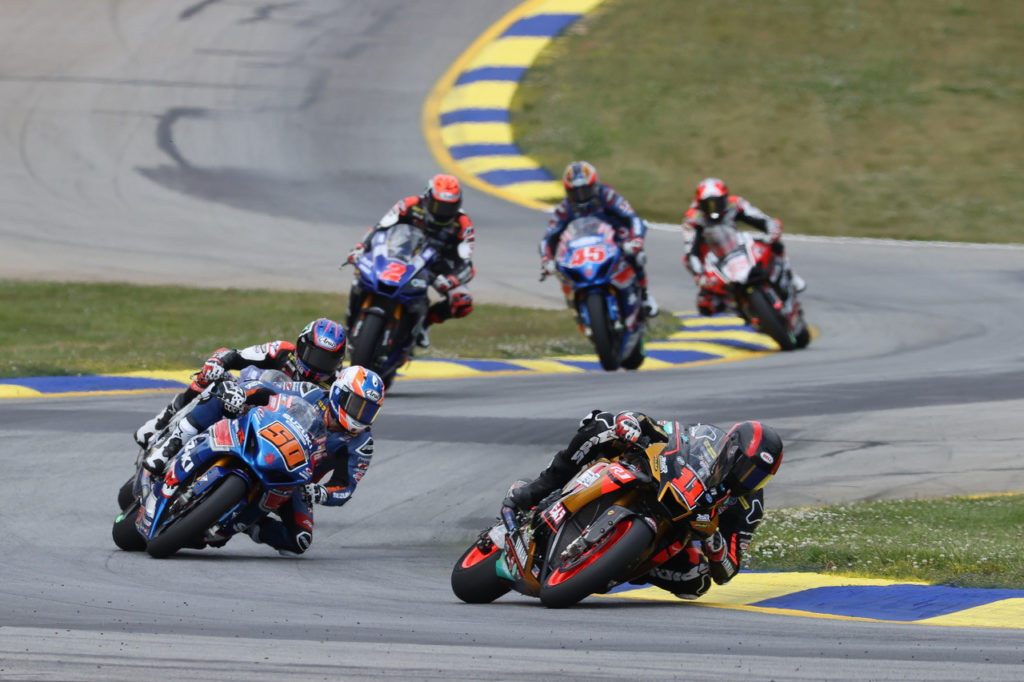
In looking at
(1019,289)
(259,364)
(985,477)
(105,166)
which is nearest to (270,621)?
(259,364)

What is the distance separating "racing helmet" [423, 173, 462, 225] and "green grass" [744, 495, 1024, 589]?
17.3ft

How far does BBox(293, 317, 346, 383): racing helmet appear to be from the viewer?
8.93 metres

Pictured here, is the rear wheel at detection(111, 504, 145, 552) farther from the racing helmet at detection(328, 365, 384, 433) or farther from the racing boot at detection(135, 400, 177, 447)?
the racing helmet at detection(328, 365, 384, 433)

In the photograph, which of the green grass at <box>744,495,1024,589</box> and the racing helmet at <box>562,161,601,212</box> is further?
the racing helmet at <box>562,161,601,212</box>

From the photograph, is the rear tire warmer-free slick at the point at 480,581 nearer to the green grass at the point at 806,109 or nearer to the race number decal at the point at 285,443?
the race number decal at the point at 285,443

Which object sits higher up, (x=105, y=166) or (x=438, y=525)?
(x=438, y=525)

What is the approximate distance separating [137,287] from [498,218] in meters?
5.51

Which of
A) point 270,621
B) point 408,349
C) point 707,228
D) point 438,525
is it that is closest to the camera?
point 270,621

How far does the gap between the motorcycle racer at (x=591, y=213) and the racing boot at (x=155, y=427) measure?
285 inches

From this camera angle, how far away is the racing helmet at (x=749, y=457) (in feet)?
23.4

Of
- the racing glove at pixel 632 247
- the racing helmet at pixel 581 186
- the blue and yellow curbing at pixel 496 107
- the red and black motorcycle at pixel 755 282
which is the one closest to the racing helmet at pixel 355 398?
the racing glove at pixel 632 247

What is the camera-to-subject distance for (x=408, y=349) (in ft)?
46.3

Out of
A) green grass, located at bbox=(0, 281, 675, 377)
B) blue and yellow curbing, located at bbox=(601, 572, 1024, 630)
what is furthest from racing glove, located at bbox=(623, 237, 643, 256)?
blue and yellow curbing, located at bbox=(601, 572, 1024, 630)

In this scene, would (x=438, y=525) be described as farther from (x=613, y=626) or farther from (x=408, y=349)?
(x=408, y=349)
